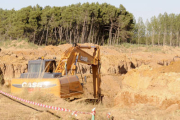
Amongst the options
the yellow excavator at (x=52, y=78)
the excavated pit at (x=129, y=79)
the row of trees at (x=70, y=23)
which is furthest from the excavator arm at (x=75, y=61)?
the row of trees at (x=70, y=23)

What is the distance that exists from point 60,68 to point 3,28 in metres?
55.5

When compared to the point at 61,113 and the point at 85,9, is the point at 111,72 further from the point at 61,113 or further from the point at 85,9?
the point at 85,9

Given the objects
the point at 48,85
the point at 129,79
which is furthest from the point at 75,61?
the point at 129,79

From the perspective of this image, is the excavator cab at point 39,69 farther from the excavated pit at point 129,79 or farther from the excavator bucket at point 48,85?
the excavated pit at point 129,79

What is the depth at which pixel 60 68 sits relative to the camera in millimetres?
12781

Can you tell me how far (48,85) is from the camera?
1052cm

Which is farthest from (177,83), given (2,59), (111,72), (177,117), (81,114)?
(2,59)

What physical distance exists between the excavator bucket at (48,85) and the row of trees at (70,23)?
125 ft

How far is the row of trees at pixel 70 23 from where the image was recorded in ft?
160

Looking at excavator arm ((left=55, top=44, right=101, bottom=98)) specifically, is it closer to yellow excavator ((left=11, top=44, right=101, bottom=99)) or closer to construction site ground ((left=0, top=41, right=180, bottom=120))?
yellow excavator ((left=11, top=44, right=101, bottom=99))

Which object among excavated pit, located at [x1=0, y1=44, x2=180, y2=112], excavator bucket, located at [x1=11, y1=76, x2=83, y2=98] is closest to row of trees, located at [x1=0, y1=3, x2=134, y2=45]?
excavated pit, located at [x1=0, y1=44, x2=180, y2=112]

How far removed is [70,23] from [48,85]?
144ft

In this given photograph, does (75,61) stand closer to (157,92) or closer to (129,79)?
(157,92)

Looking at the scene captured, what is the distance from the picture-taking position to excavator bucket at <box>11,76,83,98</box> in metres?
10.5
